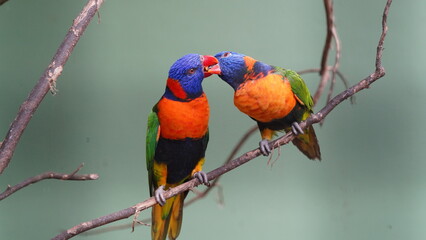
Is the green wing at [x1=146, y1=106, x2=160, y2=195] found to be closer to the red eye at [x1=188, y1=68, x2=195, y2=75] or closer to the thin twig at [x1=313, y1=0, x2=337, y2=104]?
the red eye at [x1=188, y1=68, x2=195, y2=75]

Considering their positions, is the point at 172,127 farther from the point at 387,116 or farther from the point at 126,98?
the point at 387,116

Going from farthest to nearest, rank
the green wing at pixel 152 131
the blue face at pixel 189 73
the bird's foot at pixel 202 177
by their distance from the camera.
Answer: the green wing at pixel 152 131 → the bird's foot at pixel 202 177 → the blue face at pixel 189 73

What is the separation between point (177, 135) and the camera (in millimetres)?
2168

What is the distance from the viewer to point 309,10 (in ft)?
11.6

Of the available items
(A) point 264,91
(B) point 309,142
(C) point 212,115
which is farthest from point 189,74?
(C) point 212,115

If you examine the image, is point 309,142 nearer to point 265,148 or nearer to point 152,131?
point 265,148

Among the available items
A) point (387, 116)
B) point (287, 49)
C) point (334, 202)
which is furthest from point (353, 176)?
point (287, 49)

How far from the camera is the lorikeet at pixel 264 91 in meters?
2.08

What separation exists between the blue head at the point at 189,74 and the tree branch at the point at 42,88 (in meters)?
0.35

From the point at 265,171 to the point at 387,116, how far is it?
88 centimetres

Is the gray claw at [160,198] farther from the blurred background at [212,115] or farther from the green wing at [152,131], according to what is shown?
the blurred background at [212,115]

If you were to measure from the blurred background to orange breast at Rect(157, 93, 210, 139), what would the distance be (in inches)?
50.8

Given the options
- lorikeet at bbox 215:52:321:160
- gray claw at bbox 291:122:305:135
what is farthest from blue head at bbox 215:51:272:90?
gray claw at bbox 291:122:305:135

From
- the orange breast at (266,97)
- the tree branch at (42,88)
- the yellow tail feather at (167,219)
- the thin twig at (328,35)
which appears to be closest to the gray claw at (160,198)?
the yellow tail feather at (167,219)
